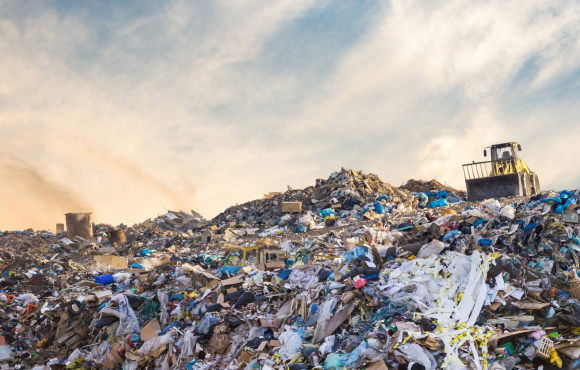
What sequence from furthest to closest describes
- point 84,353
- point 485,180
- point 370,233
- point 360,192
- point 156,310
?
point 360,192 → point 485,180 → point 370,233 → point 156,310 → point 84,353

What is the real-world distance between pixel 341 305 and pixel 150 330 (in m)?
3.40

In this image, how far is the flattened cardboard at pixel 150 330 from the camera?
6.63 meters

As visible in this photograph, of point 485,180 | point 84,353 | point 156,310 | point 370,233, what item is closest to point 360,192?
point 485,180

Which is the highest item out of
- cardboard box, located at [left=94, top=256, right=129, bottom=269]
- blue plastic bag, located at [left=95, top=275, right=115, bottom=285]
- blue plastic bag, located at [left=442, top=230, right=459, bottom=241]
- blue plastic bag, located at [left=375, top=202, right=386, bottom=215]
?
blue plastic bag, located at [left=375, top=202, right=386, bottom=215]

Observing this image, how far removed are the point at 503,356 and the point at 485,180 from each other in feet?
38.5

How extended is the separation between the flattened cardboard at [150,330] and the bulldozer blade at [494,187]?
40.7ft

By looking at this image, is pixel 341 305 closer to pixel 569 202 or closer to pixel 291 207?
pixel 569 202

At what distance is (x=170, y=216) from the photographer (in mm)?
21266

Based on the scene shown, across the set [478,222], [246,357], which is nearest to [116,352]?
[246,357]

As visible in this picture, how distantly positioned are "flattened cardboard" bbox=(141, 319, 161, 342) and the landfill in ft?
0.10

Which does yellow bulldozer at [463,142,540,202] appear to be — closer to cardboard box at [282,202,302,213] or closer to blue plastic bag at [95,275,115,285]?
cardboard box at [282,202,302,213]

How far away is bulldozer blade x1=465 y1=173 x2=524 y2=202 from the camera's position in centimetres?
1427

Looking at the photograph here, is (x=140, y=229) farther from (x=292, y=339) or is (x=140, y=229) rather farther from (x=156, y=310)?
(x=292, y=339)

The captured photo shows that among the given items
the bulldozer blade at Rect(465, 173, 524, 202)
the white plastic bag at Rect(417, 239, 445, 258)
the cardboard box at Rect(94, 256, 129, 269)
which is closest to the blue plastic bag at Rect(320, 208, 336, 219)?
the bulldozer blade at Rect(465, 173, 524, 202)
